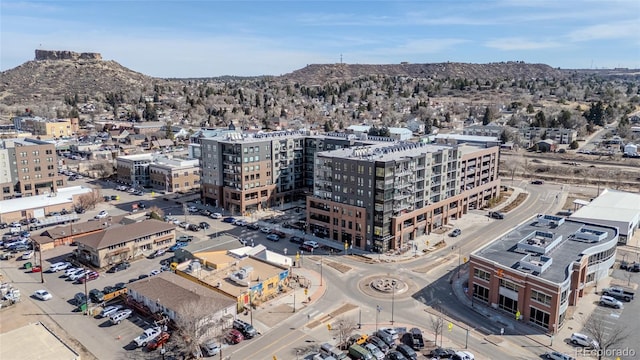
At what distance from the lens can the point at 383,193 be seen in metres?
65.1

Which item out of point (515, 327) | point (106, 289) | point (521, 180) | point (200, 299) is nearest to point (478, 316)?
point (515, 327)

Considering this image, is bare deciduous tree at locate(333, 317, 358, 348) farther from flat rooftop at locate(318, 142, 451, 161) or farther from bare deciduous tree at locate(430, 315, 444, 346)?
flat rooftop at locate(318, 142, 451, 161)

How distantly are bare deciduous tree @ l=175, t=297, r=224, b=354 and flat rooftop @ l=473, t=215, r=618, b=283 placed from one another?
98.3ft

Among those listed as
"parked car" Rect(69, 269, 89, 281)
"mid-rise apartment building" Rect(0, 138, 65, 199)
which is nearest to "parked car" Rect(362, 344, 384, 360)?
"parked car" Rect(69, 269, 89, 281)

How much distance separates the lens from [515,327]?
46.2 meters

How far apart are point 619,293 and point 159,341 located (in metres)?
51.2

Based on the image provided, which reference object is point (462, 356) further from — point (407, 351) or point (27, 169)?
point (27, 169)

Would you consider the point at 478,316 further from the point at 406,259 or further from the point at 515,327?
the point at 406,259

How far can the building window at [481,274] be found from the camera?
5036cm

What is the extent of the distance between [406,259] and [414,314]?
636 inches

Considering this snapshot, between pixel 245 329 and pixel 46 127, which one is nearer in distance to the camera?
pixel 245 329

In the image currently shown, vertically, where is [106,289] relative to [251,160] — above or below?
below

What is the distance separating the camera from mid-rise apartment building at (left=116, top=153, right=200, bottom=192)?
101 m

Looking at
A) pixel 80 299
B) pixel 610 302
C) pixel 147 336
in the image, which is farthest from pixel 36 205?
pixel 610 302
